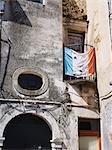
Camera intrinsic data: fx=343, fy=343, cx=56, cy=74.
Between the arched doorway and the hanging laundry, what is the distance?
211cm

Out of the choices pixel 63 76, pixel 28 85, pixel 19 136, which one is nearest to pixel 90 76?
pixel 63 76

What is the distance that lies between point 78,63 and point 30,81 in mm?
1944

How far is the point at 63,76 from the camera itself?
12211 mm

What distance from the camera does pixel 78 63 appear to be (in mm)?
12469

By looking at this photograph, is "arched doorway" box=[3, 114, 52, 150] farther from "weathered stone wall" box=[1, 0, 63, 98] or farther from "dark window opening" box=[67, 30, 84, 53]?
"dark window opening" box=[67, 30, 84, 53]

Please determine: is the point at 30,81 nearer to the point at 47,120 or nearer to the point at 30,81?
the point at 30,81

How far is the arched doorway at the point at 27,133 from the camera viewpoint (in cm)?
1108

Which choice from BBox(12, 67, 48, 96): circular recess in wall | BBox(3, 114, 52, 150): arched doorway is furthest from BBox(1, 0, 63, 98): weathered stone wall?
BBox(3, 114, 52, 150): arched doorway

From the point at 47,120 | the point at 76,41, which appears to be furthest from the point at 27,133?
the point at 76,41

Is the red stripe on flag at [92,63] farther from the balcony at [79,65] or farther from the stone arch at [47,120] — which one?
the stone arch at [47,120]

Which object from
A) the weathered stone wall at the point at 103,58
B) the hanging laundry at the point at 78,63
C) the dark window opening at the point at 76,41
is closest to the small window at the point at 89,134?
the weathered stone wall at the point at 103,58

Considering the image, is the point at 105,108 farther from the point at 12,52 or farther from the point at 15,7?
the point at 15,7

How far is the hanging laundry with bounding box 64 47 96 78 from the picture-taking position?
12328 millimetres

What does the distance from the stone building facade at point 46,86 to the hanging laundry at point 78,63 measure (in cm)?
18
